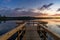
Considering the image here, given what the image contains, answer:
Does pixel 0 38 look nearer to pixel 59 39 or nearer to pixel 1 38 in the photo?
pixel 1 38

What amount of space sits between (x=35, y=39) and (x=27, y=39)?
403 millimetres

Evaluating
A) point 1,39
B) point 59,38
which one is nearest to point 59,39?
point 59,38

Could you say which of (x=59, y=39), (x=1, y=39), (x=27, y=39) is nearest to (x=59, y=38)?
(x=59, y=39)

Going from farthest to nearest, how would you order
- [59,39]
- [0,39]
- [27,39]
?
[27,39]
[59,39]
[0,39]

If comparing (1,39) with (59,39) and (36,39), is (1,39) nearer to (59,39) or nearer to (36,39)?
(59,39)

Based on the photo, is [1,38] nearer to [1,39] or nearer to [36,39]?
[1,39]

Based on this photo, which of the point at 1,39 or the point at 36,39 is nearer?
the point at 1,39

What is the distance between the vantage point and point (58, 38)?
262 centimetres

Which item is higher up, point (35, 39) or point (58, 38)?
point (58, 38)

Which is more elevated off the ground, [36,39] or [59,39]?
[59,39]

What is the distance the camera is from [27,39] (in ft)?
20.3

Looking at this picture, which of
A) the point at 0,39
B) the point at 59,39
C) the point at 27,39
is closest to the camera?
the point at 0,39

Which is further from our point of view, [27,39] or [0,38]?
[27,39]

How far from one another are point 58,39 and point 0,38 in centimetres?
118
